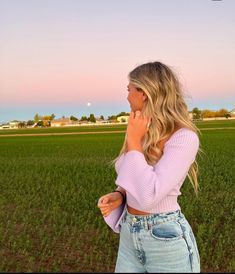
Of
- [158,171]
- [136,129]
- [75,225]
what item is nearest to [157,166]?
[158,171]

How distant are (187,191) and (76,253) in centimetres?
564

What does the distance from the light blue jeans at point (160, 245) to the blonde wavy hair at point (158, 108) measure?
1.00ft

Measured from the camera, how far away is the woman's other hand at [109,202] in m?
2.43

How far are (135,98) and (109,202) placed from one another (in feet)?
1.95

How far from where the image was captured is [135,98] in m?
2.30

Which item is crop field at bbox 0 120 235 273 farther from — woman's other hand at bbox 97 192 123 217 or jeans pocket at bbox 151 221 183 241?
jeans pocket at bbox 151 221 183 241

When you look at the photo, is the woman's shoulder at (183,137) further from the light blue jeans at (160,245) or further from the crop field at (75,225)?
the crop field at (75,225)

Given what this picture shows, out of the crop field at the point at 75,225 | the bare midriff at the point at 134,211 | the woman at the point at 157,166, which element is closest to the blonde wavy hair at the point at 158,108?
the woman at the point at 157,166

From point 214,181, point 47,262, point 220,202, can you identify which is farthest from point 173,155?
point 214,181

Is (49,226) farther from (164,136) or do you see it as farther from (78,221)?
(164,136)

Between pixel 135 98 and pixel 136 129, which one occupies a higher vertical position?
pixel 135 98

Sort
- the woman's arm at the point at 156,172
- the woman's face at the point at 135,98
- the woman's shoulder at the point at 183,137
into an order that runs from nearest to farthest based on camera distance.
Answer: the woman's arm at the point at 156,172, the woman's shoulder at the point at 183,137, the woman's face at the point at 135,98

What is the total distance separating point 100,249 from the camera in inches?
264

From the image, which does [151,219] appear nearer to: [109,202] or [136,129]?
[109,202]
